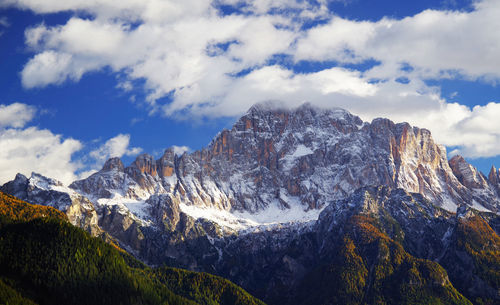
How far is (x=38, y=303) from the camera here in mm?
187125

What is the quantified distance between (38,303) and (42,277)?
484 inches

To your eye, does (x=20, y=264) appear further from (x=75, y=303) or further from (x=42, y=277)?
(x=75, y=303)

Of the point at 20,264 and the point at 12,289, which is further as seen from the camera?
the point at 20,264

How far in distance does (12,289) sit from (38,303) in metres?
8.29

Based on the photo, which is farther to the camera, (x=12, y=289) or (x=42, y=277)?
(x=42, y=277)

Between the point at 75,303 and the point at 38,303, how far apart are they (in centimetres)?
1203

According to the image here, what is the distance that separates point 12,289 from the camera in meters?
184

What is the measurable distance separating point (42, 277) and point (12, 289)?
14.5 metres

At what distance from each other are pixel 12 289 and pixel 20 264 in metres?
15.3

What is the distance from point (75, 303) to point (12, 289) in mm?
19614

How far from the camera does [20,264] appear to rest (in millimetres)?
198500

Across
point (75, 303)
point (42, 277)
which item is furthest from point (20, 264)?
point (75, 303)
